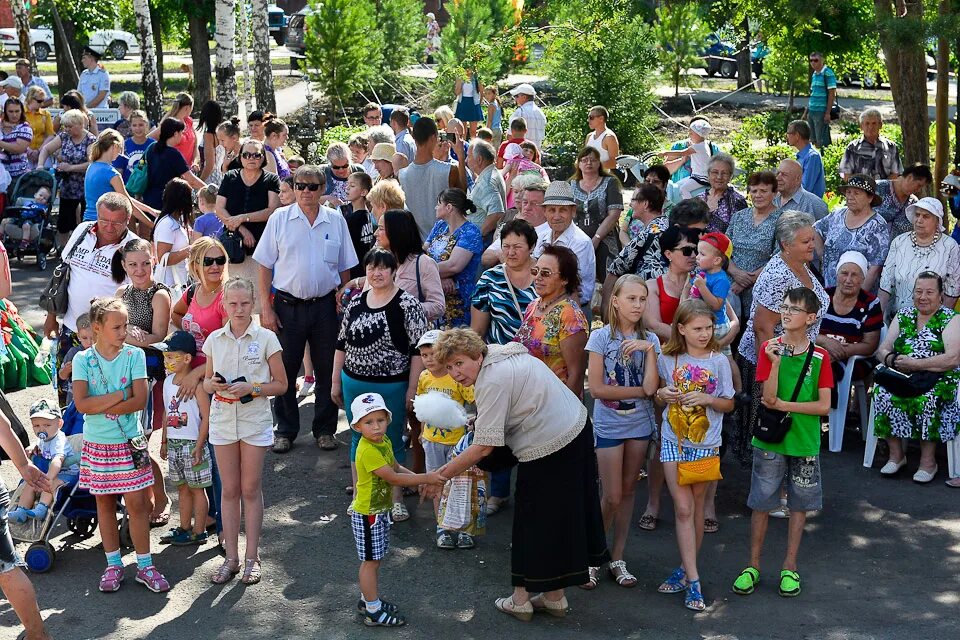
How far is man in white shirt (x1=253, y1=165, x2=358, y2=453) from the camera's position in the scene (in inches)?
316

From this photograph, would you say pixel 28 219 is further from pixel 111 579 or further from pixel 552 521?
pixel 552 521

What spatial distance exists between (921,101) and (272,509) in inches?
310

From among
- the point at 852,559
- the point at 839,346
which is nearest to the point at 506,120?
the point at 839,346

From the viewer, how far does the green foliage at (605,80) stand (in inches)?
738

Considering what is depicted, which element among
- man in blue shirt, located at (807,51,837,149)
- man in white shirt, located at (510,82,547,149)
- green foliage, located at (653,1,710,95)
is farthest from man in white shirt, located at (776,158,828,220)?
green foliage, located at (653,1,710,95)

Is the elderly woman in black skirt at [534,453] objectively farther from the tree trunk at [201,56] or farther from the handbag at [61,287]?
the tree trunk at [201,56]

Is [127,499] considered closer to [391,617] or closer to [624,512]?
[391,617]

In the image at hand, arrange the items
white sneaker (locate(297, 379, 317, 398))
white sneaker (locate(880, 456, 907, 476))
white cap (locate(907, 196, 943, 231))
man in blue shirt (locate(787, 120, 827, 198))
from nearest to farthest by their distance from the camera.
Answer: white sneaker (locate(880, 456, 907, 476))
white cap (locate(907, 196, 943, 231))
white sneaker (locate(297, 379, 317, 398))
man in blue shirt (locate(787, 120, 827, 198))

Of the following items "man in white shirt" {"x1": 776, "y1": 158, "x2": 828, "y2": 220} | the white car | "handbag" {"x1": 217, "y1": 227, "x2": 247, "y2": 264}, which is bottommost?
"handbag" {"x1": 217, "y1": 227, "x2": 247, "y2": 264}

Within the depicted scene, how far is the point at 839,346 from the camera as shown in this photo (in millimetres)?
8219

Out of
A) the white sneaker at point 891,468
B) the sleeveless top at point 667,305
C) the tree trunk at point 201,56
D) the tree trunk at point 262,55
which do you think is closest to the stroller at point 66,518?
the sleeveless top at point 667,305

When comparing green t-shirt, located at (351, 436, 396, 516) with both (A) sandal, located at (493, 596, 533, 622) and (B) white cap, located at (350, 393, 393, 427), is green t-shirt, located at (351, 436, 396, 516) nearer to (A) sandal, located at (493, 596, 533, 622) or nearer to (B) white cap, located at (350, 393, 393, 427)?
(B) white cap, located at (350, 393, 393, 427)

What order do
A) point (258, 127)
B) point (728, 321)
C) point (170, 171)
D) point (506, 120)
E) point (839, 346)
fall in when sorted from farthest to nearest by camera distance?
point (506, 120) < point (258, 127) < point (170, 171) < point (839, 346) < point (728, 321)

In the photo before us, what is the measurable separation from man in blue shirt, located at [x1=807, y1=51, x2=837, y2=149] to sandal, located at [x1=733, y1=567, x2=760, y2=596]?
518 inches
